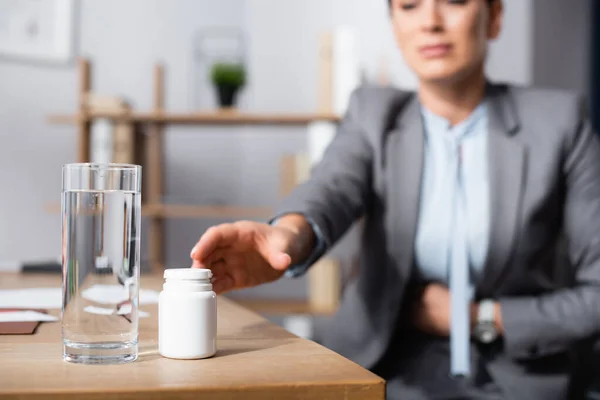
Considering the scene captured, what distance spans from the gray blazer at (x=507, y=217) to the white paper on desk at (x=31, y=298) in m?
0.48

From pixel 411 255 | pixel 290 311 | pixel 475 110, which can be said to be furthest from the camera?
pixel 290 311

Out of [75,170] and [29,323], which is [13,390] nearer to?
[75,170]

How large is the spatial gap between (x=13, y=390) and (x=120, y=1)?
3313 millimetres

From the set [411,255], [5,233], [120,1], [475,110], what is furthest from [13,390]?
[120,1]

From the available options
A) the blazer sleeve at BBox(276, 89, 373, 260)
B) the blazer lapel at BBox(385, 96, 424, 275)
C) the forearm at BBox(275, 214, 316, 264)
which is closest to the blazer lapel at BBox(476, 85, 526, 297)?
the blazer lapel at BBox(385, 96, 424, 275)

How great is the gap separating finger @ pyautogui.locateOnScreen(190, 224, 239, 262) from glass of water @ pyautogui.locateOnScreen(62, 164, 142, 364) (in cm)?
17

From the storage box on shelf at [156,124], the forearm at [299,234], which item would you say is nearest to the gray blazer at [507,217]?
the forearm at [299,234]

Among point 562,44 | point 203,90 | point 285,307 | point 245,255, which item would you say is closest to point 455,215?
point 245,255

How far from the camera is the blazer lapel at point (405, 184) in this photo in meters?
1.38

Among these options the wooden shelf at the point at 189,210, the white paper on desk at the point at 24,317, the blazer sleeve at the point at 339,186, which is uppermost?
the blazer sleeve at the point at 339,186

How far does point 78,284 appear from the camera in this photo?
600mm

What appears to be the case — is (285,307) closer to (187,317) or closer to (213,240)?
(213,240)

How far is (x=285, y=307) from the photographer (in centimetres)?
306

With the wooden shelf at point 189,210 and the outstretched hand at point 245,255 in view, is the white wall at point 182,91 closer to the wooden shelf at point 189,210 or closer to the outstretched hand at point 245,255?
the wooden shelf at point 189,210
